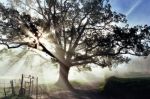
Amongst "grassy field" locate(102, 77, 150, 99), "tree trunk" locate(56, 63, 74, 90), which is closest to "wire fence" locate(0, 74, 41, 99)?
"tree trunk" locate(56, 63, 74, 90)

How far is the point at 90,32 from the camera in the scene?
5044cm

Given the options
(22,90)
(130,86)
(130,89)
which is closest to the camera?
(130,89)

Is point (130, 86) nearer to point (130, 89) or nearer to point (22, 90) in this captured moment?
point (130, 89)

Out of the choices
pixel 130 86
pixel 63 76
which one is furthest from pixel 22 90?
pixel 63 76

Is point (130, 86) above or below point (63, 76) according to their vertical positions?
below

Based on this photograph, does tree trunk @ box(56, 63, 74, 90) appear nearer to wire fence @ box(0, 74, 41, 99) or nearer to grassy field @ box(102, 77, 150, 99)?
wire fence @ box(0, 74, 41, 99)

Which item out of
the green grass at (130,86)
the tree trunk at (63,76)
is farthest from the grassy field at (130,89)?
the tree trunk at (63,76)

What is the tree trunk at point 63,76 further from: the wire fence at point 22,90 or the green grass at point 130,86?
the green grass at point 130,86

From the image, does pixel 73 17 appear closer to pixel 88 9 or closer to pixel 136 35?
pixel 88 9

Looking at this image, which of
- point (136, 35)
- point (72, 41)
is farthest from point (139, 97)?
point (72, 41)

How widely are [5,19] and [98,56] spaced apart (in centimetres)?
1651

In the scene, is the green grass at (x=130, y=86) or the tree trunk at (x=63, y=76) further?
the tree trunk at (x=63, y=76)

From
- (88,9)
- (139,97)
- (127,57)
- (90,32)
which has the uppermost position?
(88,9)

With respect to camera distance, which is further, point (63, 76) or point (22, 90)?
point (63, 76)
